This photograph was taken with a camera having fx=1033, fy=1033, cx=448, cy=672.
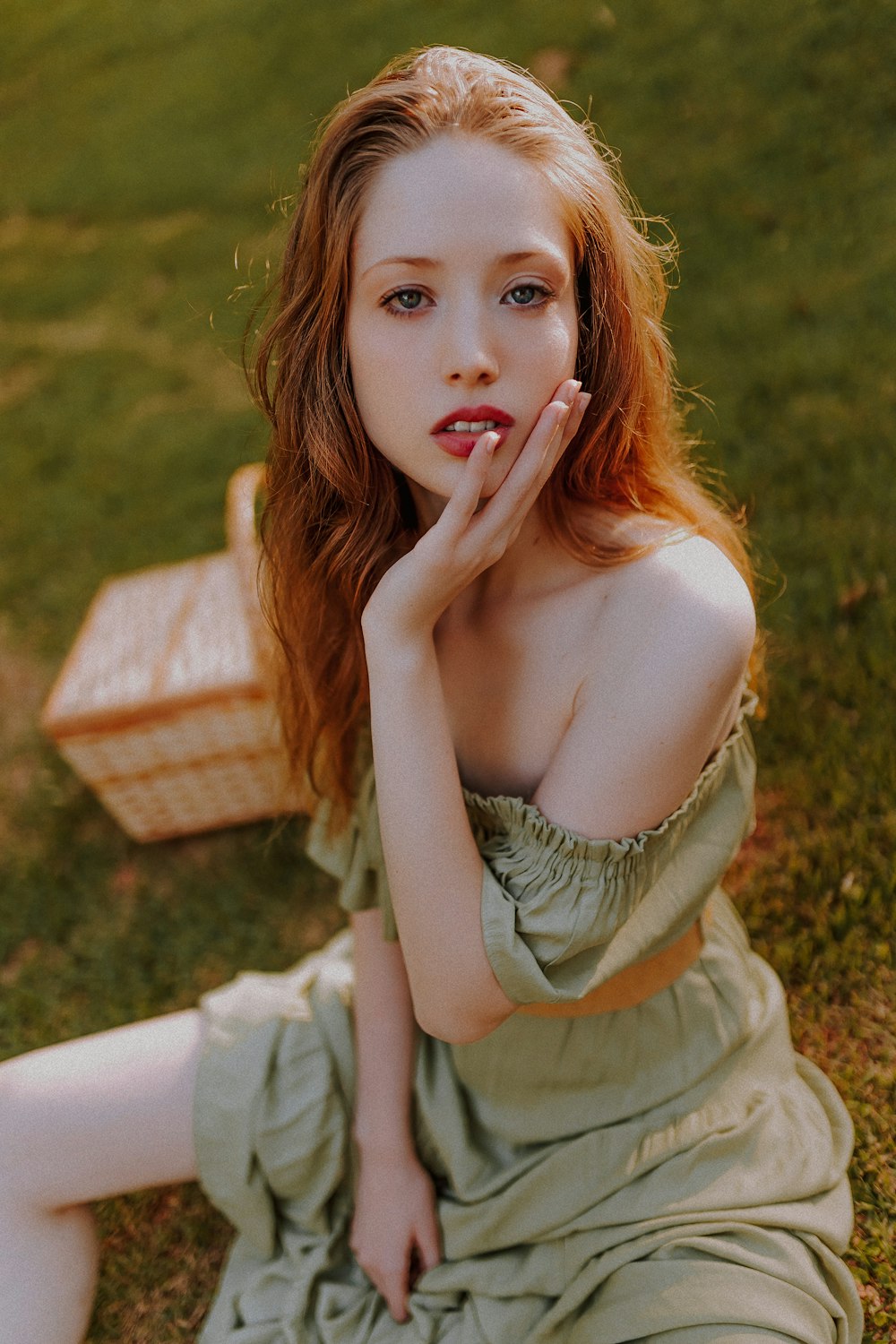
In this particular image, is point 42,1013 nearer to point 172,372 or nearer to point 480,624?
point 480,624

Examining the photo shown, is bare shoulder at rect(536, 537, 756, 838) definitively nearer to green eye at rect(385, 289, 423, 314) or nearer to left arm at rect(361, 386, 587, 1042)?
left arm at rect(361, 386, 587, 1042)

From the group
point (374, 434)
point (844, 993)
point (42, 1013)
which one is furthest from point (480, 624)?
point (42, 1013)

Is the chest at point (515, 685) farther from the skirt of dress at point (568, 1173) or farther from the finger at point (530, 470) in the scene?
the skirt of dress at point (568, 1173)

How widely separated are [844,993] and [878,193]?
3403 millimetres

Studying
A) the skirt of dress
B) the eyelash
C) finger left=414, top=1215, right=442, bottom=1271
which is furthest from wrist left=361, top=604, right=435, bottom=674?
finger left=414, top=1215, right=442, bottom=1271

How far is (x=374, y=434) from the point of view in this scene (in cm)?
146

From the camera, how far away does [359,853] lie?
1.87 metres

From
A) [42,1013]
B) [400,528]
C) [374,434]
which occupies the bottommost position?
[42,1013]

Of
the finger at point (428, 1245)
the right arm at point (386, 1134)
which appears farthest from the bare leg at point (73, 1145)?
the finger at point (428, 1245)

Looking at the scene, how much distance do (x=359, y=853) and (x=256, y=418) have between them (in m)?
3.47

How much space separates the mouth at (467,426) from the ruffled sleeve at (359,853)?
68cm

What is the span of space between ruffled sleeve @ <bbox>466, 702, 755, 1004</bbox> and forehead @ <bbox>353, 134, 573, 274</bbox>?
750 millimetres

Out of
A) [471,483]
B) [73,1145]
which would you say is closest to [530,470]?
[471,483]

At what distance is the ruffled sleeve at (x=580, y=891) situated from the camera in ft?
4.50
